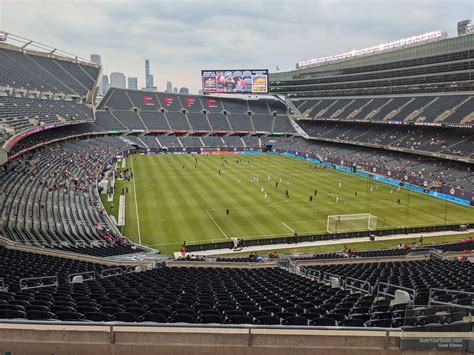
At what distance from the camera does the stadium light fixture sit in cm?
7512

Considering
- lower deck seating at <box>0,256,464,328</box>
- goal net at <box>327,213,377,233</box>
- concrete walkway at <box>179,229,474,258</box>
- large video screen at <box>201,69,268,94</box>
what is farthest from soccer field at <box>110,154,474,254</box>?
large video screen at <box>201,69,268,94</box>

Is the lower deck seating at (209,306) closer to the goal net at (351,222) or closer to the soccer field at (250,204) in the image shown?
the soccer field at (250,204)

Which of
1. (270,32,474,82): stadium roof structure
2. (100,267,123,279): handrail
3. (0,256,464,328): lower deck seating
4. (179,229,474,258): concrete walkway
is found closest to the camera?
(0,256,464,328): lower deck seating

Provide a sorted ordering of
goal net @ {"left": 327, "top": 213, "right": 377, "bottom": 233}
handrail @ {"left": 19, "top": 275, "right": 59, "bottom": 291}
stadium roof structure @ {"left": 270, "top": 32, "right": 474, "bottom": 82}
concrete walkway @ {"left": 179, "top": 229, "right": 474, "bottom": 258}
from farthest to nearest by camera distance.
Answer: stadium roof structure @ {"left": 270, "top": 32, "right": 474, "bottom": 82} < goal net @ {"left": 327, "top": 213, "right": 377, "bottom": 233} < concrete walkway @ {"left": 179, "top": 229, "right": 474, "bottom": 258} < handrail @ {"left": 19, "top": 275, "right": 59, "bottom": 291}

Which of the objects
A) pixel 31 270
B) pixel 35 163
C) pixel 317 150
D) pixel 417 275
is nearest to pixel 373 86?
pixel 317 150

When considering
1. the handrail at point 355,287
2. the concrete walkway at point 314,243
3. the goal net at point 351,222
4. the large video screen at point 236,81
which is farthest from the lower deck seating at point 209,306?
the large video screen at point 236,81

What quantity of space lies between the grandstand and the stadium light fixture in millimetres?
1270

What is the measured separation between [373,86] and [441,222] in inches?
2427

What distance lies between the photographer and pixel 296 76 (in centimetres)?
11819

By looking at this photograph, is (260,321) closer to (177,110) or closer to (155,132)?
(155,132)

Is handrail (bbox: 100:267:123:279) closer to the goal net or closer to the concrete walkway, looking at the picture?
the concrete walkway

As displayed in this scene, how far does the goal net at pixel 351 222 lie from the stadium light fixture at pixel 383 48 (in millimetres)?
52702

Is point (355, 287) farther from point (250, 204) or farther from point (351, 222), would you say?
point (250, 204)

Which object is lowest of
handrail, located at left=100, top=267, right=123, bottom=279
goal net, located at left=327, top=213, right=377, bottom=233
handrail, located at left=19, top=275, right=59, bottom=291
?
goal net, located at left=327, top=213, right=377, bottom=233
